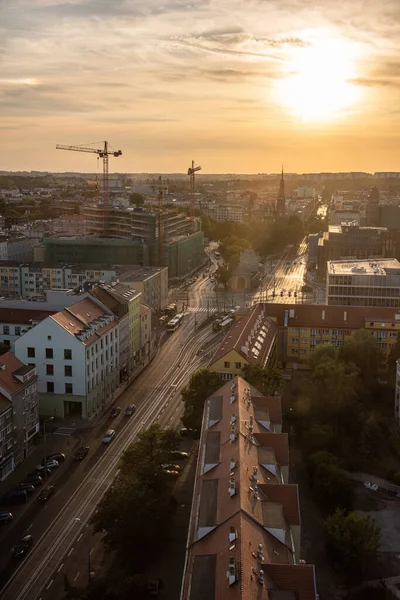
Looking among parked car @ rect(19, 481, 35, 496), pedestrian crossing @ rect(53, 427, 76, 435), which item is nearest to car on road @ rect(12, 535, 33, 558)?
parked car @ rect(19, 481, 35, 496)

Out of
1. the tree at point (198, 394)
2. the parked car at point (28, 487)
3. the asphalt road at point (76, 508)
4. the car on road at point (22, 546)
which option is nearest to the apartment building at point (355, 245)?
the asphalt road at point (76, 508)

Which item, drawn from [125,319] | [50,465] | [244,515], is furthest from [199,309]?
[244,515]

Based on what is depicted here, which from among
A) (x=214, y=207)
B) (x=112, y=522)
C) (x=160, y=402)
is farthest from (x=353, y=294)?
(x=214, y=207)

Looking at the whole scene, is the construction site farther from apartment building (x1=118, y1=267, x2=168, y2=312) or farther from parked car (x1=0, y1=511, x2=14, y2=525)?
parked car (x1=0, y1=511, x2=14, y2=525)

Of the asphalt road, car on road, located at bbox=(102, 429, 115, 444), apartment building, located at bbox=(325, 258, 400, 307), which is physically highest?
apartment building, located at bbox=(325, 258, 400, 307)

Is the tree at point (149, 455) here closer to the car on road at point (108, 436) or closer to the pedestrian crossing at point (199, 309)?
the car on road at point (108, 436)

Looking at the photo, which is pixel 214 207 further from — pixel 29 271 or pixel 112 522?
pixel 112 522

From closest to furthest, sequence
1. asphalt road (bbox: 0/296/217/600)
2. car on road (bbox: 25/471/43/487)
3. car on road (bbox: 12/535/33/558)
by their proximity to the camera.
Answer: asphalt road (bbox: 0/296/217/600) < car on road (bbox: 12/535/33/558) < car on road (bbox: 25/471/43/487)
